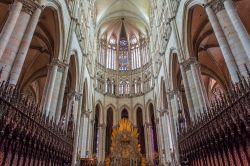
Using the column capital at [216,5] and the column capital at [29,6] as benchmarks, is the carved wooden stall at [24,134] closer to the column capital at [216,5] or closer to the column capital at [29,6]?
the column capital at [29,6]

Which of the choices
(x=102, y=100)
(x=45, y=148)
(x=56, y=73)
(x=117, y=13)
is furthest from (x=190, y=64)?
(x=117, y=13)

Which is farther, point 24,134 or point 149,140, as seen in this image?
point 149,140

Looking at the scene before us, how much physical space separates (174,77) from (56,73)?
9367 mm

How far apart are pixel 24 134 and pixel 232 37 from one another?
832 cm

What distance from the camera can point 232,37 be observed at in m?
8.32

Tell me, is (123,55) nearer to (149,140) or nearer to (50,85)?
(149,140)

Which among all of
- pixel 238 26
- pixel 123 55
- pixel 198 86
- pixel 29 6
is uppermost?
pixel 123 55

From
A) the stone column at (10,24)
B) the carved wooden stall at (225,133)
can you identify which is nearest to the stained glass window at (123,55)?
the carved wooden stall at (225,133)

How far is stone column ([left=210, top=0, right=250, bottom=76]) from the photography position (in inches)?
301

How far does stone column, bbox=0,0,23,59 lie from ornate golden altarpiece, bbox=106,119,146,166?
18.1m

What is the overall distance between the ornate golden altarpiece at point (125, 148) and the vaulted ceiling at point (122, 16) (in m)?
14.5

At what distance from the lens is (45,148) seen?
777cm

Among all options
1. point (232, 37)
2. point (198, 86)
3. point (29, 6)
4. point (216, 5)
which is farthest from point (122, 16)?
point (232, 37)

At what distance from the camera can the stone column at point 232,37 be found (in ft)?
25.1
